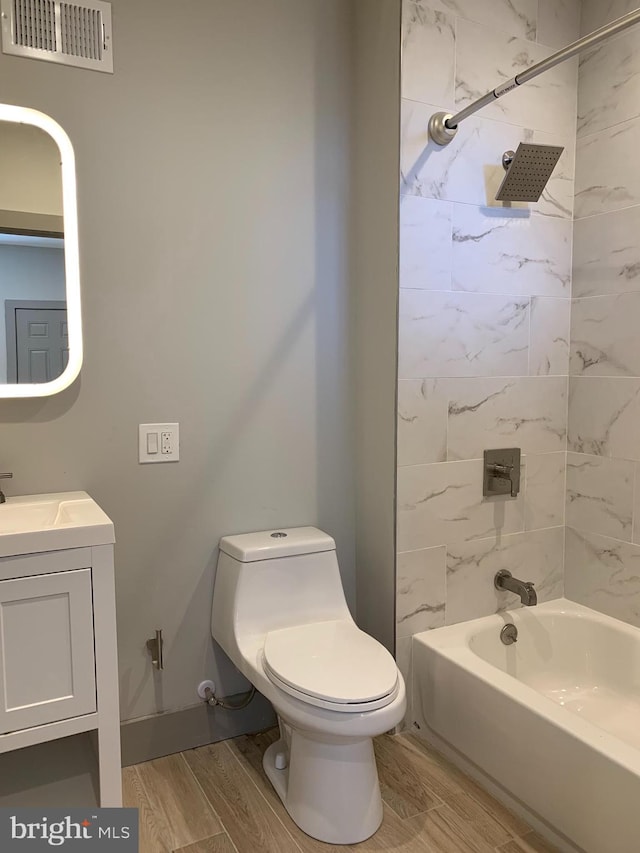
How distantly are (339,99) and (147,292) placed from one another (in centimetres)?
95

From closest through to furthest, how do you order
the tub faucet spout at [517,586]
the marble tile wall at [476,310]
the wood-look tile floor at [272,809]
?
the wood-look tile floor at [272,809], the marble tile wall at [476,310], the tub faucet spout at [517,586]

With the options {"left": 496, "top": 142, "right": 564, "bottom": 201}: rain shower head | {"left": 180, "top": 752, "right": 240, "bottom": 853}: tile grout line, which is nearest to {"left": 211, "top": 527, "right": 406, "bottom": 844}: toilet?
{"left": 180, "top": 752, "right": 240, "bottom": 853}: tile grout line

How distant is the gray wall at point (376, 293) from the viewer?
2.13 m

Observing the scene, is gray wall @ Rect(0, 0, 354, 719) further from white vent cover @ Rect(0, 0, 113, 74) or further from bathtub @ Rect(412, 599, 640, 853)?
bathtub @ Rect(412, 599, 640, 853)

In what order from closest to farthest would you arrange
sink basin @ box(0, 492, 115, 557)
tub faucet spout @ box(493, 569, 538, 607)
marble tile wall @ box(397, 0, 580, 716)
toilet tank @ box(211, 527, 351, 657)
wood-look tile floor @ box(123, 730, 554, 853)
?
sink basin @ box(0, 492, 115, 557), wood-look tile floor @ box(123, 730, 554, 853), toilet tank @ box(211, 527, 351, 657), marble tile wall @ box(397, 0, 580, 716), tub faucet spout @ box(493, 569, 538, 607)

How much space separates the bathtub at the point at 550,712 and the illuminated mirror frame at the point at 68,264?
1408 mm

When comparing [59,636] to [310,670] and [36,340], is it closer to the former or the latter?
[310,670]

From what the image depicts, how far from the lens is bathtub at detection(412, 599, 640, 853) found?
1606 mm

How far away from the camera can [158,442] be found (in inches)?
81.4

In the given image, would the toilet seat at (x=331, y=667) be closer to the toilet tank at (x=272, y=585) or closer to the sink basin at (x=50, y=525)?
the toilet tank at (x=272, y=585)

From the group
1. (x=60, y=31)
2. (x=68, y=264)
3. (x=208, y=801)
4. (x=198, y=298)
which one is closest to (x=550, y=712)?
(x=208, y=801)

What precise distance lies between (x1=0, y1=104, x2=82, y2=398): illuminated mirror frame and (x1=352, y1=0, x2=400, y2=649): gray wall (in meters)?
0.92

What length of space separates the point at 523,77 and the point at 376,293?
0.75 metres

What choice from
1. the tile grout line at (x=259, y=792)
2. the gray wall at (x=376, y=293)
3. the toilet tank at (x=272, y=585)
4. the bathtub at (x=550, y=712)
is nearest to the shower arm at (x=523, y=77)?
the gray wall at (x=376, y=293)
